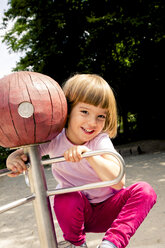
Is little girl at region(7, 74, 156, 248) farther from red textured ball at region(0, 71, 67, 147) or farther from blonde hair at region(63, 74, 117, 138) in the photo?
red textured ball at region(0, 71, 67, 147)

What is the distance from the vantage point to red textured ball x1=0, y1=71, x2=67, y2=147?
107 cm

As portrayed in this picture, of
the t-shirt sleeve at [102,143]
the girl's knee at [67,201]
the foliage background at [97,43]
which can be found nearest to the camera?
the girl's knee at [67,201]

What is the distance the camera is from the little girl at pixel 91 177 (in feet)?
4.38

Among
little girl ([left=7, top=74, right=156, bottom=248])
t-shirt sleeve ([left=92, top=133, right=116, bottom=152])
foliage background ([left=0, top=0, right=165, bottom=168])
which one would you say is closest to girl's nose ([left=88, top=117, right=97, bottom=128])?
little girl ([left=7, top=74, right=156, bottom=248])

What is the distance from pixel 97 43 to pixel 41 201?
888 centimetres

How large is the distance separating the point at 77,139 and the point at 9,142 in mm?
592

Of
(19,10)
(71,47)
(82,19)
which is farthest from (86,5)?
(19,10)

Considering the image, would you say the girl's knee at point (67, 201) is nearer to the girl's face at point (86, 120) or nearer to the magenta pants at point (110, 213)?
the magenta pants at point (110, 213)

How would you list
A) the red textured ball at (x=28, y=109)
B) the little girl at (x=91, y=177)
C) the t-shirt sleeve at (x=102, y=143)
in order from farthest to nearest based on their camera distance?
the t-shirt sleeve at (x=102, y=143)
the little girl at (x=91, y=177)
the red textured ball at (x=28, y=109)

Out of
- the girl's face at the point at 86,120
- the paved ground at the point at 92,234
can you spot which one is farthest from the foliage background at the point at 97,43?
the girl's face at the point at 86,120

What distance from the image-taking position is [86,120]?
58.4 inches

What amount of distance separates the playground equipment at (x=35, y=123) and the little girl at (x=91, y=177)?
0.09 metres

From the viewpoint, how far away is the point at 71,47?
1008 cm

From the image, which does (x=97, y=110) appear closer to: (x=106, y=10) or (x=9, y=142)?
(x=9, y=142)
